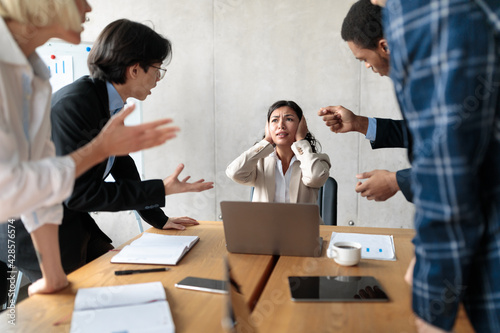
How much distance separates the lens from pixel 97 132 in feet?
5.62

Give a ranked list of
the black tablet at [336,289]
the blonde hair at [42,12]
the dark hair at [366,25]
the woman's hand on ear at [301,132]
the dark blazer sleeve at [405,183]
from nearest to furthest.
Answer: the blonde hair at [42,12]
the black tablet at [336,289]
the dark hair at [366,25]
the dark blazer sleeve at [405,183]
the woman's hand on ear at [301,132]

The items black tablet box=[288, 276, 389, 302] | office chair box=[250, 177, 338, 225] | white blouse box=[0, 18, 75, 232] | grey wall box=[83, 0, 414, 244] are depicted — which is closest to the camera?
white blouse box=[0, 18, 75, 232]

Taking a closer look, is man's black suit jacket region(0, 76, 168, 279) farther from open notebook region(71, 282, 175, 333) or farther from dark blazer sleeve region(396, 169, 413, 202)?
dark blazer sleeve region(396, 169, 413, 202)

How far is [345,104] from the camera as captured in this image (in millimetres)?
3533

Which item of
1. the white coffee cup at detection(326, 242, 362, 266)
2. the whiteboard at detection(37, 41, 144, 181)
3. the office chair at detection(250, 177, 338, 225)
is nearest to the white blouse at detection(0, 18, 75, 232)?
the white coffee cup at detection(326, 242, 362, 266)

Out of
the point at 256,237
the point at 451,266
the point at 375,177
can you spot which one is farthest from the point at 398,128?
the point at 451,266

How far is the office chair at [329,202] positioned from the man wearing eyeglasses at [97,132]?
819 mm

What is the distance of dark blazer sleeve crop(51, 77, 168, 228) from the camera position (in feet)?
5.33

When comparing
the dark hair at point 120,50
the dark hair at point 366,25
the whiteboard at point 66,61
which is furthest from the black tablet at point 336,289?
the whiteboard at point 66,61

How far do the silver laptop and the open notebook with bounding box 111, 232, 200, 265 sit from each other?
20 centimetres

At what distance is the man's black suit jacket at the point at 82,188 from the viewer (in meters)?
1.62

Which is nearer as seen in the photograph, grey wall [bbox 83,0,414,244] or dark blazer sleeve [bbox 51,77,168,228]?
dark blazer sleeve [bbox 51,77,168,228]

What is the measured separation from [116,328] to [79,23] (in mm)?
769

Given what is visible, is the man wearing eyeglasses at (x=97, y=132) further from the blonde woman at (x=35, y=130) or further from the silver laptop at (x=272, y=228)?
the blonde woman at (x=35, y=130)
